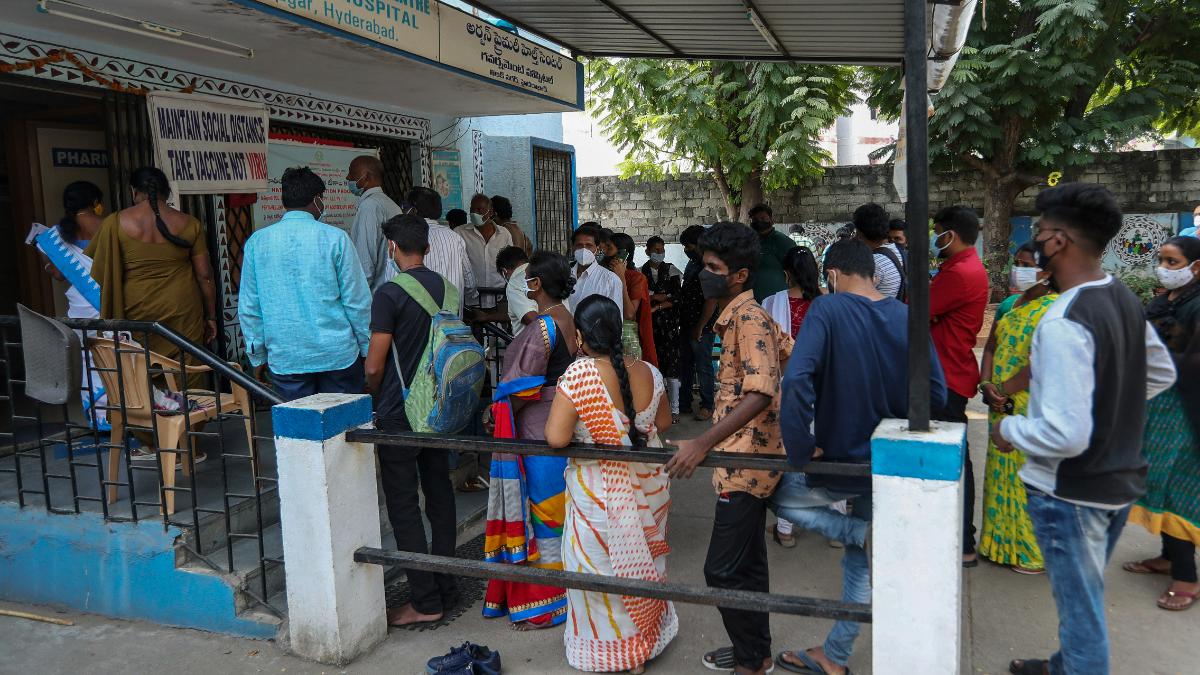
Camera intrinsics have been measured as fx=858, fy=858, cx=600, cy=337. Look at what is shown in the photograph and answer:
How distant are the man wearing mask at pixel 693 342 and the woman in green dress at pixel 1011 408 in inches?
130

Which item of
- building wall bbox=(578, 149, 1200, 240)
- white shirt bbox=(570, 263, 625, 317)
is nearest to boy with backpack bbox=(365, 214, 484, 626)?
white shirt bbox=(570, 263, 625, 317)

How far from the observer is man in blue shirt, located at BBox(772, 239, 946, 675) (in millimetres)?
2811

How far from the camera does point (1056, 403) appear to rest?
2.46 metres

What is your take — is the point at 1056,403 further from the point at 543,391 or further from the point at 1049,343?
the point at 543,391

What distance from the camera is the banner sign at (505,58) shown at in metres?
5.73

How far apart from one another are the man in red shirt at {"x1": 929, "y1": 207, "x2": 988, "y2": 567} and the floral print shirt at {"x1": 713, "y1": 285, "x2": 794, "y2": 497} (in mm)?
1579

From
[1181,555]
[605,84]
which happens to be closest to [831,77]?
[605,84]

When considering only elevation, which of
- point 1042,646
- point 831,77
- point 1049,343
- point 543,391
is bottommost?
point 1042,646

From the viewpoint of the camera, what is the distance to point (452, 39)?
224 inches

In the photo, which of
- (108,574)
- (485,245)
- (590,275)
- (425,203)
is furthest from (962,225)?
(108,574)

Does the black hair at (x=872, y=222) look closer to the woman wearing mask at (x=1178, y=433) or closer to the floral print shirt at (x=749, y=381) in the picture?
the woman wearing mask at (x=1178, y=433)

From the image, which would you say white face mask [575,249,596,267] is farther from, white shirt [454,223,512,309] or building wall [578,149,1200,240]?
building wall [578,149,1200,240]

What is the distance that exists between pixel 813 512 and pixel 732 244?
1.01 metres

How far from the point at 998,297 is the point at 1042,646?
38.2 feet
